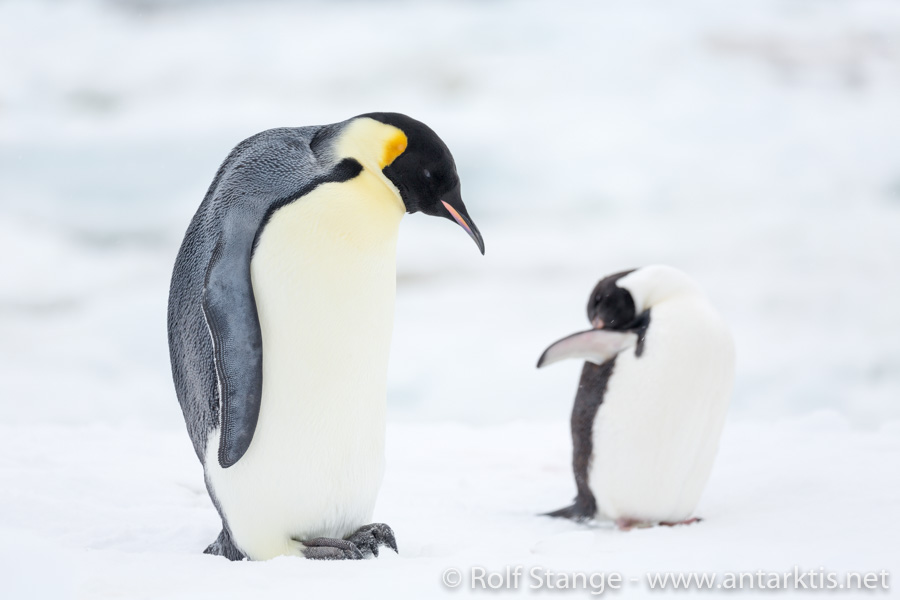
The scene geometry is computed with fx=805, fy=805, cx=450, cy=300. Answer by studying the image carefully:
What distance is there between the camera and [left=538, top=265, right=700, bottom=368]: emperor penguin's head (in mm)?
2639

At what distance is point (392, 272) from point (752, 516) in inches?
51.5

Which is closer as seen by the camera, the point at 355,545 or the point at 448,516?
the point at 355,545

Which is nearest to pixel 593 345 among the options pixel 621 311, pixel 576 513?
pixel 621 311

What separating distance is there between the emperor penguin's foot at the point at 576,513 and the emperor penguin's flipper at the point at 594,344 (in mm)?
491

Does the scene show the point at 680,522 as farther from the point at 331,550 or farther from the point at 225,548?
the point at 225,548

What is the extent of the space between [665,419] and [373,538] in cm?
110

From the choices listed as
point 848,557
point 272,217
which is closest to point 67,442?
point 272,217

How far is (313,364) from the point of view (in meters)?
1.71

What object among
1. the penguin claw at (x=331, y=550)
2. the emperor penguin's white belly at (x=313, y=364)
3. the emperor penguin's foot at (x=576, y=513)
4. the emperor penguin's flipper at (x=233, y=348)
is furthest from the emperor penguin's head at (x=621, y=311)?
the emperor penguin's flipper at (x=233, y=348)

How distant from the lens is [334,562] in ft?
5.19

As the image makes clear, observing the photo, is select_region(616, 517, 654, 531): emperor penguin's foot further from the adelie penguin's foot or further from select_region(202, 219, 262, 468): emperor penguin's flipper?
select_region(202, 219, 262, 468): emperor penguin's flipper

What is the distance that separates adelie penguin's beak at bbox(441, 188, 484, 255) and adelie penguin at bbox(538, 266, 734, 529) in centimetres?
89

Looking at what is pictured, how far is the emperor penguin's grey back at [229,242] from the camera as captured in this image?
5.42ft

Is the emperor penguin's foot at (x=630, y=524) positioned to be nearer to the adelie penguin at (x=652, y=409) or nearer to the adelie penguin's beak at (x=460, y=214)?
the adelie penguin at (x=652, y=409)
